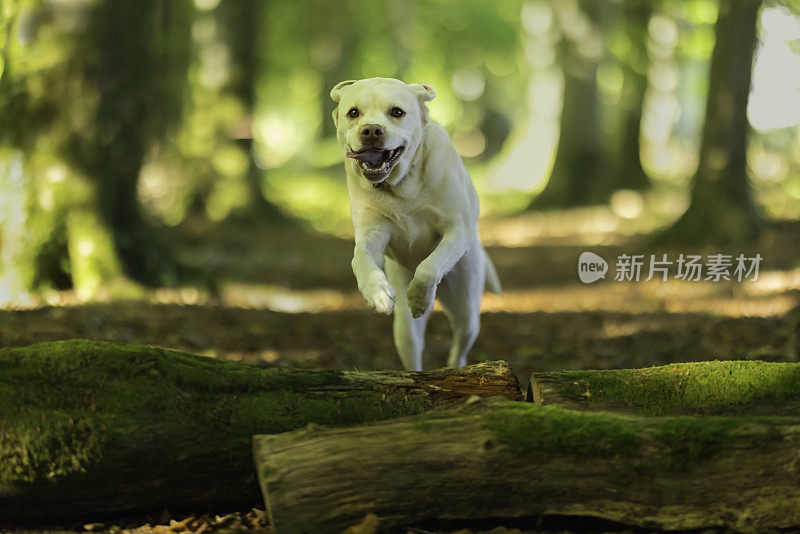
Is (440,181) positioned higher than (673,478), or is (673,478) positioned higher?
(440,181)

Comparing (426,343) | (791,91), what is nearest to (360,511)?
(426,343)

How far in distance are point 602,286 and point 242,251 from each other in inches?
214

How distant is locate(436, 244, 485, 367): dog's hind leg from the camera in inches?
206

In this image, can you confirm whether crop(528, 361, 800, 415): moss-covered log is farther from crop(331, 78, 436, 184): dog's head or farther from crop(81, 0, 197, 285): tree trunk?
crop(81, 0, 197, 285): tree trunk

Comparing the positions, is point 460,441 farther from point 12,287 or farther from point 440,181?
point 12,287

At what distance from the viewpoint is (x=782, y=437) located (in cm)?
317

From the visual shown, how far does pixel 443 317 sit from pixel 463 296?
381cm

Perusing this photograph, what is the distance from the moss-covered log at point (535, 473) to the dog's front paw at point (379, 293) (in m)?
0.86

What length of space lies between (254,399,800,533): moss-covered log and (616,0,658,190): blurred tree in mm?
16597

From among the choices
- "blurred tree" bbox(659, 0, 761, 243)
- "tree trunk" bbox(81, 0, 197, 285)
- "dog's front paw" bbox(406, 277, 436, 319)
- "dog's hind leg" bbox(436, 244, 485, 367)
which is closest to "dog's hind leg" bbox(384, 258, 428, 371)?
"dog's hind leg" bbox(436, 244, 485, 367)

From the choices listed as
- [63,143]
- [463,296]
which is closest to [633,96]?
[63,143]

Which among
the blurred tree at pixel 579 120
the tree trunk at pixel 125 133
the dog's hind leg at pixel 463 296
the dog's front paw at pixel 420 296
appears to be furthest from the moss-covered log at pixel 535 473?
the blurred tree at pixel 579 120

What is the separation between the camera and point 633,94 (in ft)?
63.5

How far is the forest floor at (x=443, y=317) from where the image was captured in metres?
6.66
